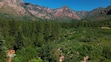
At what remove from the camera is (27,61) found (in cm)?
5491

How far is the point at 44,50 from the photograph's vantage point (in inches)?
2402

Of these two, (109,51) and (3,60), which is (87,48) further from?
→ (3,60)

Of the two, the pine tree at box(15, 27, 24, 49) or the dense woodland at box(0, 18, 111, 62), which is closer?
the dense woodland at box(0, 18, 111, 62)

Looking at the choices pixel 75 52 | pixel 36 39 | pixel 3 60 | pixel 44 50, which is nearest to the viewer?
pixel 3 60

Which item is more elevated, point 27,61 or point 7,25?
point 7,25

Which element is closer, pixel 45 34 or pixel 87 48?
pixel 87 48

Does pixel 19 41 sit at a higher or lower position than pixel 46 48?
higher

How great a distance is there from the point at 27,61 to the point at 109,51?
1114 inches

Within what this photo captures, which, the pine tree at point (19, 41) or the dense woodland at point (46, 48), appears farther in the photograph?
the pine tree at point (19, 41)

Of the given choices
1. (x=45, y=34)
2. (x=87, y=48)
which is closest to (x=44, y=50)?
(x=87, y=48)

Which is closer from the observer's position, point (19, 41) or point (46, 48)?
point (46, 48)

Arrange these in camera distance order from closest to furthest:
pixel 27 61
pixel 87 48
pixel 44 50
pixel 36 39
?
pixel 27 61
pixel 44 50
pixel 87 48
pixel 36 39

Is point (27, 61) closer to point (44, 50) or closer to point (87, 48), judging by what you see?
point (44, 50)

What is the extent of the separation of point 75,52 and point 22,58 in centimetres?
1985
